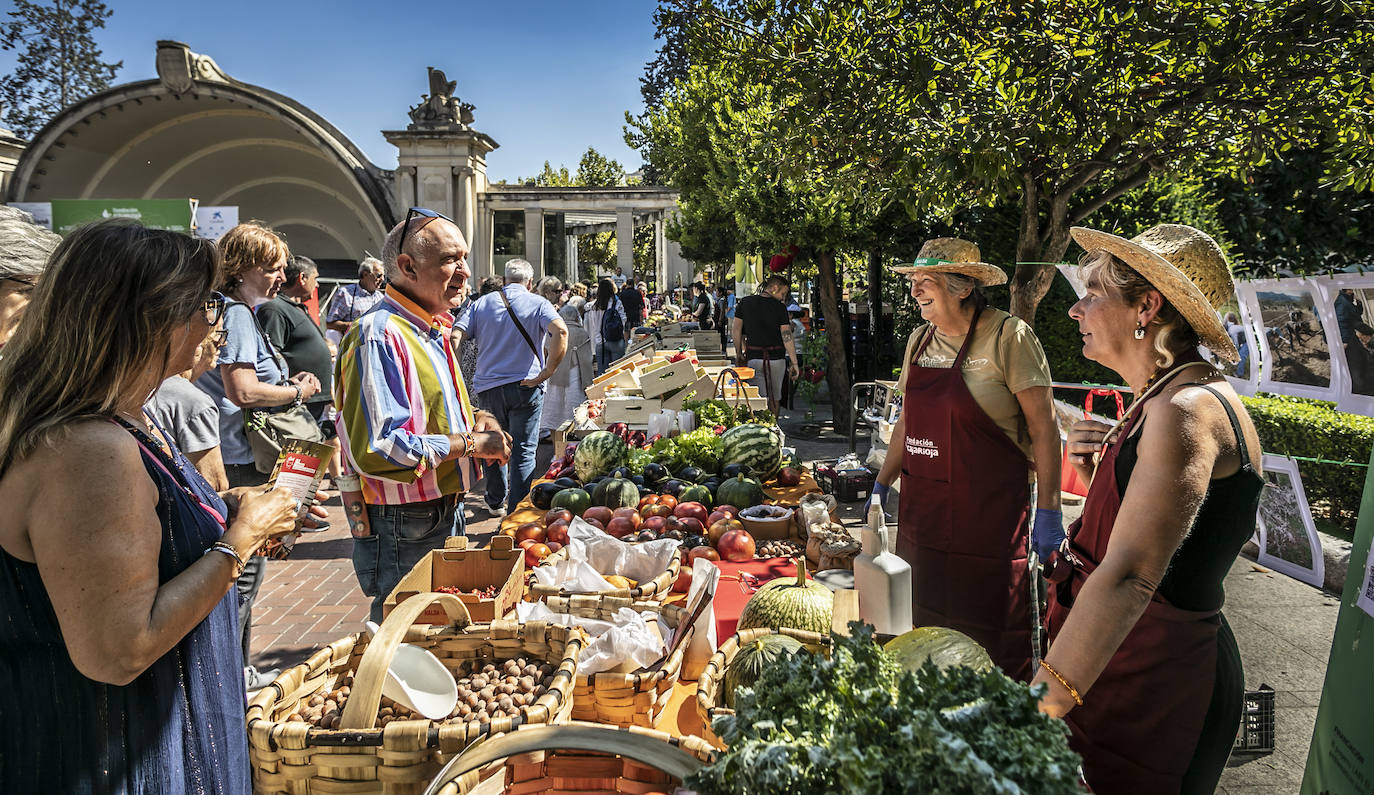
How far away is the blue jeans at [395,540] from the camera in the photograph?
3020 millimetres

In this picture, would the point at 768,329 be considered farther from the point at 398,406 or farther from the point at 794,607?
the point at 794,607

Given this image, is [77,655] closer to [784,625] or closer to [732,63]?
[784,625]

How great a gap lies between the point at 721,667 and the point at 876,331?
13.7 metres

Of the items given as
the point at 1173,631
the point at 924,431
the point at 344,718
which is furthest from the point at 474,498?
the point at 1173,631

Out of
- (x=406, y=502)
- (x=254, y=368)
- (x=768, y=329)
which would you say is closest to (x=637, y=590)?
(x=406, y=502)

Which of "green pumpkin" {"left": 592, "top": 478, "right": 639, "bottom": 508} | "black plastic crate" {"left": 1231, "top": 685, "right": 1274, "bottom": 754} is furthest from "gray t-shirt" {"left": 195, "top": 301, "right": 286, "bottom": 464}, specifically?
"black plastic crate" {"left": 1231, "top": 685, "right": 1274, "bottom": 754}

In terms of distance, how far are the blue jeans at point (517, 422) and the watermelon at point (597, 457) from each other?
1.96m

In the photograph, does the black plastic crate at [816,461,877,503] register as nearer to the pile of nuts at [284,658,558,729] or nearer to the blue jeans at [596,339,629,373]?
the pile of nuts at [284,658,558,729]

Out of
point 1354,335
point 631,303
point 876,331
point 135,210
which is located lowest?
point 1354,335

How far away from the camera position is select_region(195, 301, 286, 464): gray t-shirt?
164 inches

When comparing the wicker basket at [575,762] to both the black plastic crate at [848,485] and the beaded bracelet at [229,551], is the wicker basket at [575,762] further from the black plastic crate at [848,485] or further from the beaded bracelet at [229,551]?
the black plastic crate at [848,485]

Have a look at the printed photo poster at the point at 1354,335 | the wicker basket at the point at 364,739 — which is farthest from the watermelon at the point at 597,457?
the printed photo poster at the point at 1354,335

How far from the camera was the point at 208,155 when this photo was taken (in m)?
29.7

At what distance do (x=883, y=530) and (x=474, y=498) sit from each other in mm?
6481
